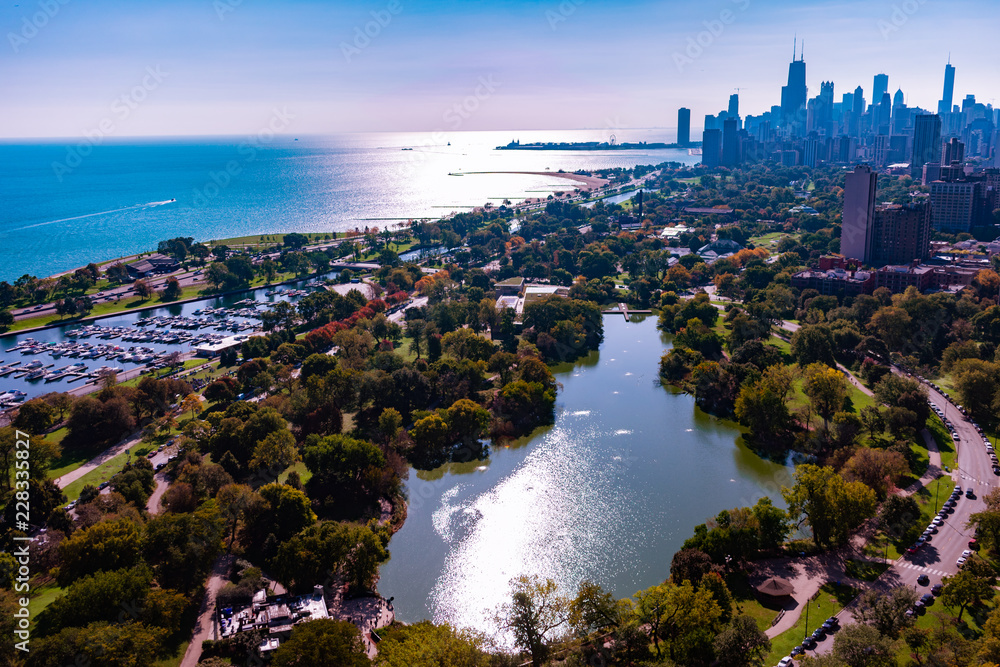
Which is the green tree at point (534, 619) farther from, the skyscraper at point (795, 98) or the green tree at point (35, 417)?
the skyscraper at point (795, 98)

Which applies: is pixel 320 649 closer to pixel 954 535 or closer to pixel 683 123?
pixel 954 535

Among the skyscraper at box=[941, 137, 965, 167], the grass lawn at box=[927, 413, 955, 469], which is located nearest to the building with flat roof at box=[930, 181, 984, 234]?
the skyscraper at box=[941, 137, 965, 167]

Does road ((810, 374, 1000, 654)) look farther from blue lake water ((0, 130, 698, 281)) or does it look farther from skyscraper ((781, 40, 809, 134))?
skyscraper ((781, 40, 809, 134))

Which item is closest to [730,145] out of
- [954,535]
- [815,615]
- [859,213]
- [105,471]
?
[859,213]

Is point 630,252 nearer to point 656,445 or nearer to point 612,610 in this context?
point 656,445

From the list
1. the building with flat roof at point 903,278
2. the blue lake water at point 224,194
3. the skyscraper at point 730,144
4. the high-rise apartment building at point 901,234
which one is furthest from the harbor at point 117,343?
the skyscraper at point 730,144

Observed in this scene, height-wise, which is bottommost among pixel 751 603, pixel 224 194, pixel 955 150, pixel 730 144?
pixel 751 603
